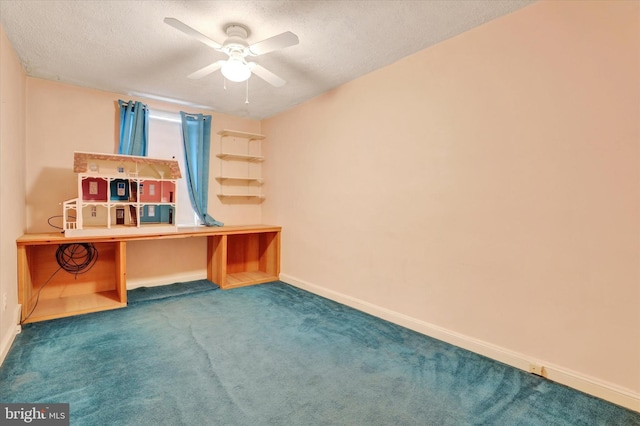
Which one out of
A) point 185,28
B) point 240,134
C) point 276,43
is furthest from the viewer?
point 240,134

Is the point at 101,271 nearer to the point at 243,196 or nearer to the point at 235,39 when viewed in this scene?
the point at 243,196

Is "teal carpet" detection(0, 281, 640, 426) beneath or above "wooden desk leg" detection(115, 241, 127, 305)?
beneath

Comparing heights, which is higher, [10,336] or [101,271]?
[101,271]

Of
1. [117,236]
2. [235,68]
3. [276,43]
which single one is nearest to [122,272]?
[117,236]

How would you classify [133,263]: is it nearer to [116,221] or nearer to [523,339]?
[116,221]

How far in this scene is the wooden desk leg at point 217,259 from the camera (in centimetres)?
369

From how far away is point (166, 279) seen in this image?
3.86 metres

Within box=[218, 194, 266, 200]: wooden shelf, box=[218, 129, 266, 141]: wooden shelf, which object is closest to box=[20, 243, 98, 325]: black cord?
box=[218, 194, 266, 200]: wooden shelf

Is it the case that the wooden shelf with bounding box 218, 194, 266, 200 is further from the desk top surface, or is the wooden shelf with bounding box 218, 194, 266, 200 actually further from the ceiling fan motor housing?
the ceiling fan motor housing

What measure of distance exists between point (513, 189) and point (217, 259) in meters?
3.26

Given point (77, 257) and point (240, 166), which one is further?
point (240, 166)

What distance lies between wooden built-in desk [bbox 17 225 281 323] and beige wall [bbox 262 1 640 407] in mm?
1574

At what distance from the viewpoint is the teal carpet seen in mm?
1515

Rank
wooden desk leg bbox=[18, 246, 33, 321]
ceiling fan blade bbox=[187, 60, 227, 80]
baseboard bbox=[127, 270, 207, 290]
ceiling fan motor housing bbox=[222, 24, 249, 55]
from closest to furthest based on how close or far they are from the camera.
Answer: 1. ceiling fan motor housing bbox=[222, 24, 249, 55]
2. ceiling fan blade bbox=[187, 60, 227, 80]
3. wooden desk leg bbox=[18, 246, 33, 321]
4. baseboard bbox=[127, 270, 207, 290]
